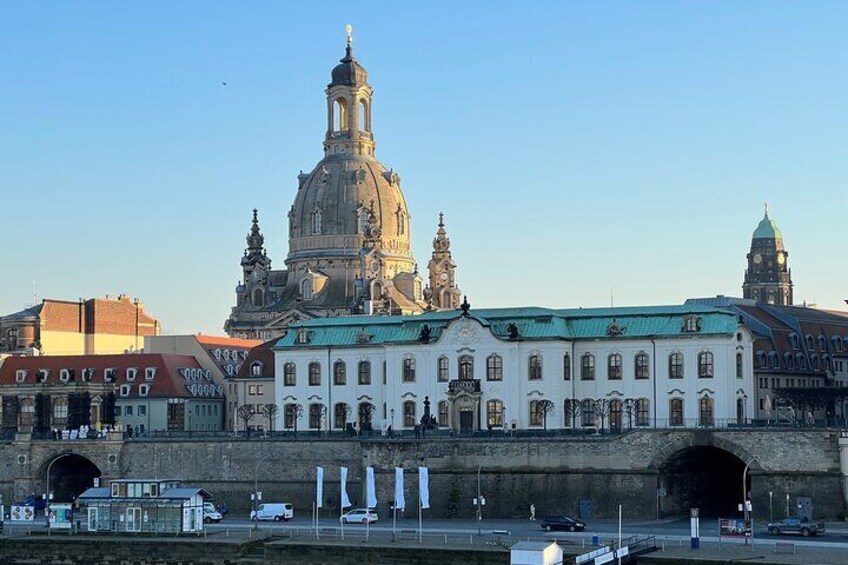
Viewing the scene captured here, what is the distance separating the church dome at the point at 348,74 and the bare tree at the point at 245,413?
56.0m

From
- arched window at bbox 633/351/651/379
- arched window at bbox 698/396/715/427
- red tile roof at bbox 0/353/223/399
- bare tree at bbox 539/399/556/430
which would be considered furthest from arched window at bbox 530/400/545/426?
red tile roof at bbox 0/353/223/399

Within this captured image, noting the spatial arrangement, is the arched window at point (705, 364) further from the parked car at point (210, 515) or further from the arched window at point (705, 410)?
the parked car at point (210, 515)

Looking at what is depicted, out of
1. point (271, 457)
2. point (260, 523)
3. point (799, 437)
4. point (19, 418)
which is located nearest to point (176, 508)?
point (260, 523)

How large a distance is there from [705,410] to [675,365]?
10.7ft

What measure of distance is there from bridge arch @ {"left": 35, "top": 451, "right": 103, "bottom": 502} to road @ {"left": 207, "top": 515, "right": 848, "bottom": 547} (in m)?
17.3

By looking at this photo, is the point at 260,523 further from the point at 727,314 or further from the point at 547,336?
the point at 727,314

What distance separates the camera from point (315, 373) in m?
120

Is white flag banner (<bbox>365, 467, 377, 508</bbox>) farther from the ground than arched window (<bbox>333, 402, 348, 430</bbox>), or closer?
closer

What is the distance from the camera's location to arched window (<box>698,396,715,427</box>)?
107 m

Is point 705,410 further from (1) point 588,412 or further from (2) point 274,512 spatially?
(2) point 274,512

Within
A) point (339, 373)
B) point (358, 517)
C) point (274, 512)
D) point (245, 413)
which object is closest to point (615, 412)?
point (358, 517)

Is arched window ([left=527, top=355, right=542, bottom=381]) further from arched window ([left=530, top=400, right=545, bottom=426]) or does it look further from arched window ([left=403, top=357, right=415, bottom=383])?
arched window ([left=403, top=357, right=415, bottom=383])

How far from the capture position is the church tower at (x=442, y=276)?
589 feet

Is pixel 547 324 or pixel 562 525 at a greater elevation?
pixel 547 324
